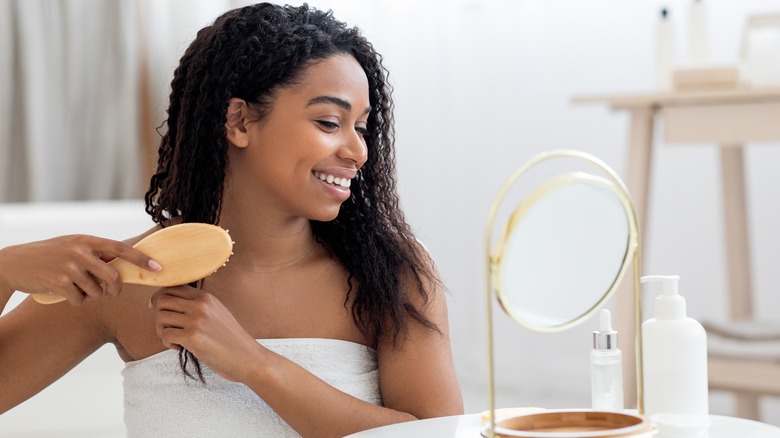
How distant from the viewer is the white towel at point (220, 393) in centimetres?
121

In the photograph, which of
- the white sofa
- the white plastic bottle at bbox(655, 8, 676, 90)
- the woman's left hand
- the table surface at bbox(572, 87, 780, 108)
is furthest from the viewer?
the white plastic bottle at bbox(655, 8, 676, 90)

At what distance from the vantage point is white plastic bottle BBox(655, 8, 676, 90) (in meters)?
2.35

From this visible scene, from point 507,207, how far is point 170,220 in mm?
2146

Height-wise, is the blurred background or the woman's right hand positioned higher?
the blurred background

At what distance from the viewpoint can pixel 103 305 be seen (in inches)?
50.5

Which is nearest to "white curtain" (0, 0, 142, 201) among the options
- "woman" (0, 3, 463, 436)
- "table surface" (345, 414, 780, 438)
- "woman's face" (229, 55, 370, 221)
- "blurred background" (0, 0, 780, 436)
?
"blurred background" (0, 0, 780, 436)

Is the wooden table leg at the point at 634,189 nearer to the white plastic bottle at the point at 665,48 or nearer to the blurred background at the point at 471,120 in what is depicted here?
the white plastic bottle at the point at 665,48

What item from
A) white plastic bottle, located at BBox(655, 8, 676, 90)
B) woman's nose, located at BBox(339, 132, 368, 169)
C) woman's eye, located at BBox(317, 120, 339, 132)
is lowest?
woman's nose, located at BBox(339, 132, 368, 169)

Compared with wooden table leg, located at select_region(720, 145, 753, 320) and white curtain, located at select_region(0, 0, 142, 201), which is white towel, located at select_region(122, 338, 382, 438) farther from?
white curtain, located at select_region(0, 0, 142, 201)

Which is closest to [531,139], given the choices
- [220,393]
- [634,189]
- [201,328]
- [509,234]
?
[634,189]

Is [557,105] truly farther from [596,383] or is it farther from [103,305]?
[596,383]

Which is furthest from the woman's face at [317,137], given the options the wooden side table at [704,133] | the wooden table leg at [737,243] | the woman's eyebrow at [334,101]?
the wooden table leg at [737,243]

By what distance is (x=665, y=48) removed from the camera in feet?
7.77

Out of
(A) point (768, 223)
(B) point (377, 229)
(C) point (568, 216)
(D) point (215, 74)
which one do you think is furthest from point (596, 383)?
(A) point (768, 223)
